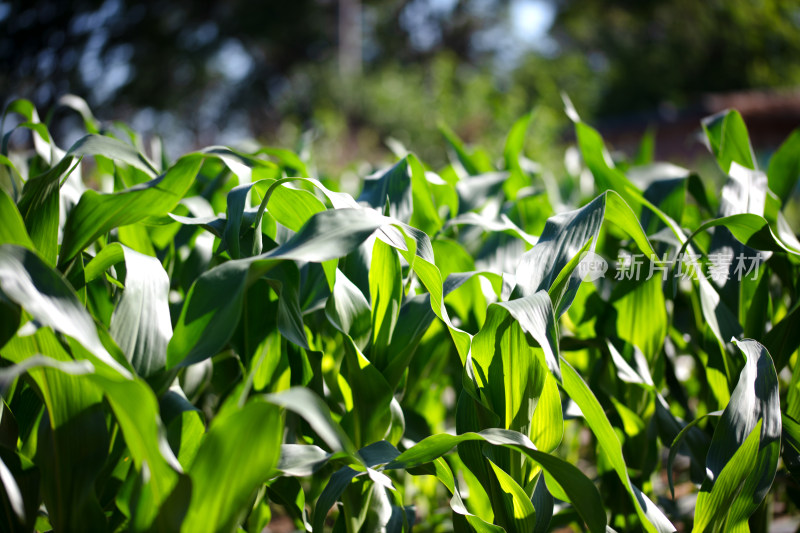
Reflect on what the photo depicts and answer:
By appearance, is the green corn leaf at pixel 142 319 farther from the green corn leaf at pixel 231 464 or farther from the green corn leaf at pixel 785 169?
the green corn leaf at pixel 785 169

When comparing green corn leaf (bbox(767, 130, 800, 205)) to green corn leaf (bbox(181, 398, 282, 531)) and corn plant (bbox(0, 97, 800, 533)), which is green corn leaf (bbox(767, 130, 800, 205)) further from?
green corn leaf (bbox(181, 398, 282, 531))

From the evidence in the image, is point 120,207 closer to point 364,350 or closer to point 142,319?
point 142,319

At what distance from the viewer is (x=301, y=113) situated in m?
18.5

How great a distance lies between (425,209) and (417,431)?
0.42 metres

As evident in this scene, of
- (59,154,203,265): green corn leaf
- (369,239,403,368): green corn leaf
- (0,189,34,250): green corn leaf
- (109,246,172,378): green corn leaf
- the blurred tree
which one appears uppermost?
(0,189,34,250): green corn leaf

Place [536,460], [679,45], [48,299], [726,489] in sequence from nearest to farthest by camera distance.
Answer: [48,299] → [536,460] → [726,489] → [679,45]

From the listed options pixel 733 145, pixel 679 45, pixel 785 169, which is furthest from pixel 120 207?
pixel 679 45

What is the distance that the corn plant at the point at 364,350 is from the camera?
0.64 meters

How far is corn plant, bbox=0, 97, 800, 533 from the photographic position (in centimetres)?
64

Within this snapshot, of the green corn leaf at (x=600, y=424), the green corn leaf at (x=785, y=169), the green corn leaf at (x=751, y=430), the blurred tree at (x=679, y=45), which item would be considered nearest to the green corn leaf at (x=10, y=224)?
the green corn leaf at (x=600, y=424)

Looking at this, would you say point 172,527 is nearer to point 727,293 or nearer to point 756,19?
point 727,293

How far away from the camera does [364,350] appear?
0.92 metres

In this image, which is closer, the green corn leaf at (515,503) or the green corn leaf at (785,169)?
the green corn leaf at (515,503)

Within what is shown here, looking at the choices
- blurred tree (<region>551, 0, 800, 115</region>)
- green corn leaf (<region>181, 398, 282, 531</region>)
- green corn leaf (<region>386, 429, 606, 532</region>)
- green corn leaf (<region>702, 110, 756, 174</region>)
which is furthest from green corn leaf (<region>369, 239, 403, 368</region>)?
blurred tree (<region>551, 0, 800, 115</region>)
